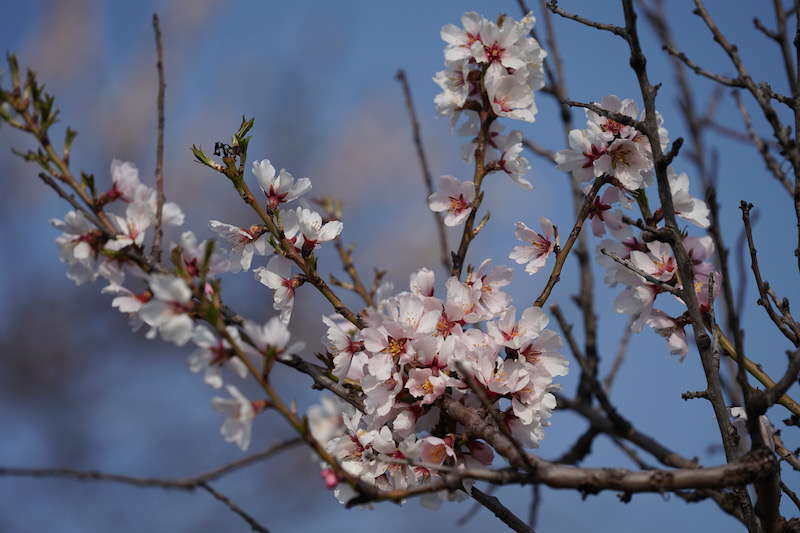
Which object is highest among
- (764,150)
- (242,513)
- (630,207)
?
(764,150)

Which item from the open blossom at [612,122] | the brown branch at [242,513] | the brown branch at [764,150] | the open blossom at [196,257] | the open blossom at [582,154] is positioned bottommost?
the brown branch at [242,513]

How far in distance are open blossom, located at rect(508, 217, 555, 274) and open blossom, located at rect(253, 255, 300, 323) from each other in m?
0.47

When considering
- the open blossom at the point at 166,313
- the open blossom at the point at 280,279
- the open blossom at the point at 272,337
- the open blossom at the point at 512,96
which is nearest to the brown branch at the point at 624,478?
the open blossom at the point at 272,337

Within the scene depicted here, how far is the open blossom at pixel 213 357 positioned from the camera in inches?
39.1

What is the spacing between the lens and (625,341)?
2672 mm

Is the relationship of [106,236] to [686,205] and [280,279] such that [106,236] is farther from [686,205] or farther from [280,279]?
[686,205]

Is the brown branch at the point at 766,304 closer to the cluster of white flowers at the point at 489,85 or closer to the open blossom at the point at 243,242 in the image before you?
the cluster of white flowers at the point at 489,85

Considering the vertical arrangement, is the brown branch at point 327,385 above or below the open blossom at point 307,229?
below

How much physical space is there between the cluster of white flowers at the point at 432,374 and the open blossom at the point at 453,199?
22 centimetres

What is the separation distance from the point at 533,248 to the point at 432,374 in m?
0.41

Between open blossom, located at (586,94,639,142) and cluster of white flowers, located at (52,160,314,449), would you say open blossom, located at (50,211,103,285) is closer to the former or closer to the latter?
cluster of white flowers, located at (52,160,314,449)

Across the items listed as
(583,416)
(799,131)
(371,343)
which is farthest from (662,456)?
(371,343)

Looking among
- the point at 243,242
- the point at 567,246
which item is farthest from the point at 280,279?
the point at 567,246

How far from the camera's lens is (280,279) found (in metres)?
1.46
